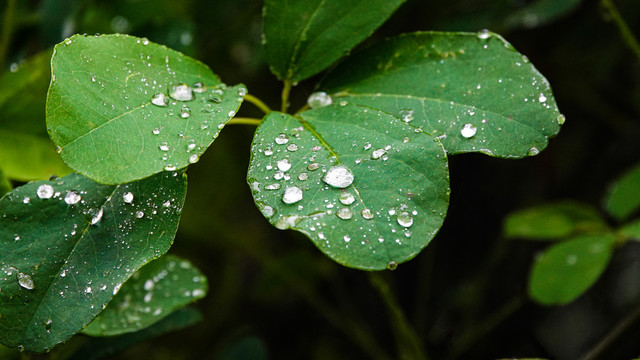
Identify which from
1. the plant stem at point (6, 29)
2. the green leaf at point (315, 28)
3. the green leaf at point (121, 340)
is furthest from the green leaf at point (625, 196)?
the plant stem at point (6, 29)

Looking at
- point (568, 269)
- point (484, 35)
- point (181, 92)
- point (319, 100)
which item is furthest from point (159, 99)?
point (568, 269)

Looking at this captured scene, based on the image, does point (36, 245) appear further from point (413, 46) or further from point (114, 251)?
point (413, 46)

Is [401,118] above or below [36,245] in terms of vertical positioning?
above

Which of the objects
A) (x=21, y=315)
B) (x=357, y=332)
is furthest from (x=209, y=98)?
(x=357, y=332)

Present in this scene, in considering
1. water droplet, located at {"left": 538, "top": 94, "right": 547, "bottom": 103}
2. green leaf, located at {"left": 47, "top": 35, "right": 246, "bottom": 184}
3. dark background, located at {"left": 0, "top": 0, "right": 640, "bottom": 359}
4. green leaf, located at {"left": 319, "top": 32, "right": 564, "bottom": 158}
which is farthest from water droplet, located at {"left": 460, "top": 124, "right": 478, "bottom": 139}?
dark background, located at {"left": 0, "top": 0, "right": 640, "bottom": 359}

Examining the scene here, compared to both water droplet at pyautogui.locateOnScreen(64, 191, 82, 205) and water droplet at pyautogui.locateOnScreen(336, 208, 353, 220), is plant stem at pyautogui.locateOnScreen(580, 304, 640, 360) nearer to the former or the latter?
water droplet at pyautogui.locateOnScreen(336, 208, 353, 220)

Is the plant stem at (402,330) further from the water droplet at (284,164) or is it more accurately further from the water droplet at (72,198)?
the water droplet at (72,198)
